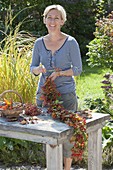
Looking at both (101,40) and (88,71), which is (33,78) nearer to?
(101,40)

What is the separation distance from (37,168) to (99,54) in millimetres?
2206

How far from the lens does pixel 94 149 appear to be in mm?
4148

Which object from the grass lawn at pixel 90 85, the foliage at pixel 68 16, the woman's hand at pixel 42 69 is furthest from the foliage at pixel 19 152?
the foliage at pixel 68 16

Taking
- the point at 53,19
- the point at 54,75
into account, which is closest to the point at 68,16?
the point at 53,19

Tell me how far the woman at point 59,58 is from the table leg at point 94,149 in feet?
0.61

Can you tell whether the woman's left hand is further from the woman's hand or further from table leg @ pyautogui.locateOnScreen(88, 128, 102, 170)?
table leg @ pyautogui.locateOnScreen(88, 128, 102, 170)

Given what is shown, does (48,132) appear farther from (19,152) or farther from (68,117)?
(19,152)

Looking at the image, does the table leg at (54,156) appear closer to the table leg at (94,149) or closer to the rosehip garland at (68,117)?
the rosehip garland at (68,117)

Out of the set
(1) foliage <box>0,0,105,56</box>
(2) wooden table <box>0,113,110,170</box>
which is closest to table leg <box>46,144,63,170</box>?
(2) wooden table <box>0,113,110,170</box>

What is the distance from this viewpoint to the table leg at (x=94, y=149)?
4.11 m

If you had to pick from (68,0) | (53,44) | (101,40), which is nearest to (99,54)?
(101,40)

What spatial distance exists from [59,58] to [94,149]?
2.78 feet

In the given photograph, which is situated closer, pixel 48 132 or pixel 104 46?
pixel 48 132

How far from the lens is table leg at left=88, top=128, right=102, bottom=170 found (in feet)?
13.5
